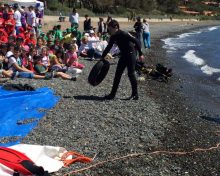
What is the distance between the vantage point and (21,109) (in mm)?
9484

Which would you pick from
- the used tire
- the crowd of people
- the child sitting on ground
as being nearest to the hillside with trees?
the crowd of people

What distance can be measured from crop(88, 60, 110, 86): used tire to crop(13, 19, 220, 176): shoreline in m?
0.44

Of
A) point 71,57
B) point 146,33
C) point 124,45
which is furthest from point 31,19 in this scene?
point 124,45

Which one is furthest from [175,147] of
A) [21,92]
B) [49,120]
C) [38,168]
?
[21,92]

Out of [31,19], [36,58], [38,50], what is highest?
[31,19]

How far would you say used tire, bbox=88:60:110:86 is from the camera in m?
11.0

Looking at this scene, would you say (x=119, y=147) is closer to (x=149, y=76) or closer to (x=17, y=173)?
(x=17, y=173)

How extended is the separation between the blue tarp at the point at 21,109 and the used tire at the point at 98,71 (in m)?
1.02

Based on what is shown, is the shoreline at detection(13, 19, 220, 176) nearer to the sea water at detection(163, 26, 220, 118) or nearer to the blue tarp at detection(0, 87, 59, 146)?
the blue tarp at detection(0, 87, 59, 146)

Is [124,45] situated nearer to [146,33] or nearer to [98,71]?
[98,71]

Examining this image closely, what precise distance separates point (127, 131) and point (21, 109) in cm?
232

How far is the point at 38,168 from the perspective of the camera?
5.86 metres

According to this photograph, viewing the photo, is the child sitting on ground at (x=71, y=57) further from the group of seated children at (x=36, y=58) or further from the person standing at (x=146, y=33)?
the person standing at (x=146, y=33)

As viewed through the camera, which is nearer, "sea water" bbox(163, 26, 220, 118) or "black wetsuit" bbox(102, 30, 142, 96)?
"black wetsuit" bbox(102, 30, 142, 96)
